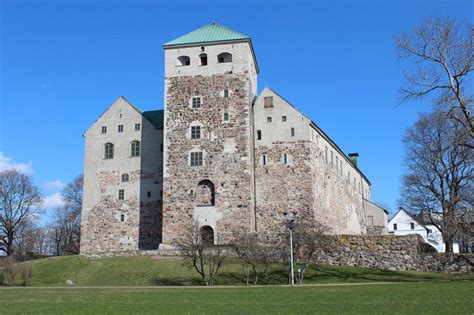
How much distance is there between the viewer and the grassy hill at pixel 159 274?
37.2 m


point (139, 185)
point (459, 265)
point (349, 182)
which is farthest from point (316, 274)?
point (349, 182)

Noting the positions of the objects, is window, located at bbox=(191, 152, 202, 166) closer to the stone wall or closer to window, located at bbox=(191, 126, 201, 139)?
window, located at bbox=(191, 126, 201, 139)

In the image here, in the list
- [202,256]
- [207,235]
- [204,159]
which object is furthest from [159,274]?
[204,159]

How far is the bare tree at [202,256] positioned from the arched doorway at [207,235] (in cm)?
374

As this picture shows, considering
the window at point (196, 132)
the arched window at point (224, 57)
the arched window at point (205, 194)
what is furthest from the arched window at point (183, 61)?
the arched window at point (205, 194)

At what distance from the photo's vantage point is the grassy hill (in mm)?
37219

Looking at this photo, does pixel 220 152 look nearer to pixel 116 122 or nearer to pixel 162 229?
pixel 162 229

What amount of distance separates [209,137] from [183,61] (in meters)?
8.20

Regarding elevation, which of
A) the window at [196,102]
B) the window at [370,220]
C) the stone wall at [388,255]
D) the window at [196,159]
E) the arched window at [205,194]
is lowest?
the stone wall at [388,255]

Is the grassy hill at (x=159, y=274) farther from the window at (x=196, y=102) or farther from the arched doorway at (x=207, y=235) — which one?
the window at (x=196, y=102)

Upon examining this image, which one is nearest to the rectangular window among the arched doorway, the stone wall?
the arched doorway

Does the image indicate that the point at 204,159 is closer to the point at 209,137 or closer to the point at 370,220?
the point at 209,137

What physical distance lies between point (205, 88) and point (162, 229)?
43.3ft

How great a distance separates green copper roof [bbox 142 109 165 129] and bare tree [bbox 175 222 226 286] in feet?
48.1
